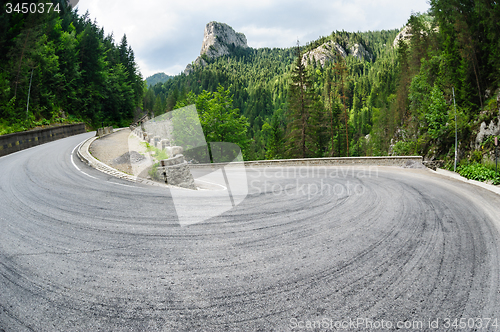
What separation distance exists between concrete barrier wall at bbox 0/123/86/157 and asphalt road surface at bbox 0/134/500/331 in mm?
13419

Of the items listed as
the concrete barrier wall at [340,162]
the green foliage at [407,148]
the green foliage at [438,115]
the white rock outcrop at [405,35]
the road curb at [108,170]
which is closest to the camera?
the road curb at [108,170]

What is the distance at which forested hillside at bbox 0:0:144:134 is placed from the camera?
2597cm

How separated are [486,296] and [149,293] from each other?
489cm

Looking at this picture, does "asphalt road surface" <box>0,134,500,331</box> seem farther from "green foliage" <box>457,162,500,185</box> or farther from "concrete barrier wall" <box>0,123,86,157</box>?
"concrete barrier wall" <box>0,123,86,157</box>

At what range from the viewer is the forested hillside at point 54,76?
25969mm

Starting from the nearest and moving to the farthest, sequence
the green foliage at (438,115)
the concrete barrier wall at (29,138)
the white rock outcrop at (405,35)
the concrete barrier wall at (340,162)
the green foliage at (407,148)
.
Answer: the concrete barrier wall at (29,138) < the concrete barrier wall at (340,162) < the green foliage at (438,115) < the green foliage at (407,148) < the white rock outcrop at (405,35)

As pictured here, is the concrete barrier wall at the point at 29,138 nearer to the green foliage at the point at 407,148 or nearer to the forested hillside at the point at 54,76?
the forested hillside at the point at 54,76

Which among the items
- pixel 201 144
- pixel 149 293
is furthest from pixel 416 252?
pixel 201 144

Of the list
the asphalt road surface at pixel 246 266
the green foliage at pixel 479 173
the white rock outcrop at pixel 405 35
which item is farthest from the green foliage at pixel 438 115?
the white rock outcrop at pixel 405 35

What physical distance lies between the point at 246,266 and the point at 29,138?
81.8ft

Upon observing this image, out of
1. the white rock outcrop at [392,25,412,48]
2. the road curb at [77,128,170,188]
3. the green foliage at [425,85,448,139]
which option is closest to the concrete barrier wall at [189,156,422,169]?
the green foliage at [425,85,448,139]

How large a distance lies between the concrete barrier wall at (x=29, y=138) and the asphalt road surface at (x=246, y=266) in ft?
44.0

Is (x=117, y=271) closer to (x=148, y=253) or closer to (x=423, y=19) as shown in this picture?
(x=148, y=253)

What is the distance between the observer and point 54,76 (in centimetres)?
3475
